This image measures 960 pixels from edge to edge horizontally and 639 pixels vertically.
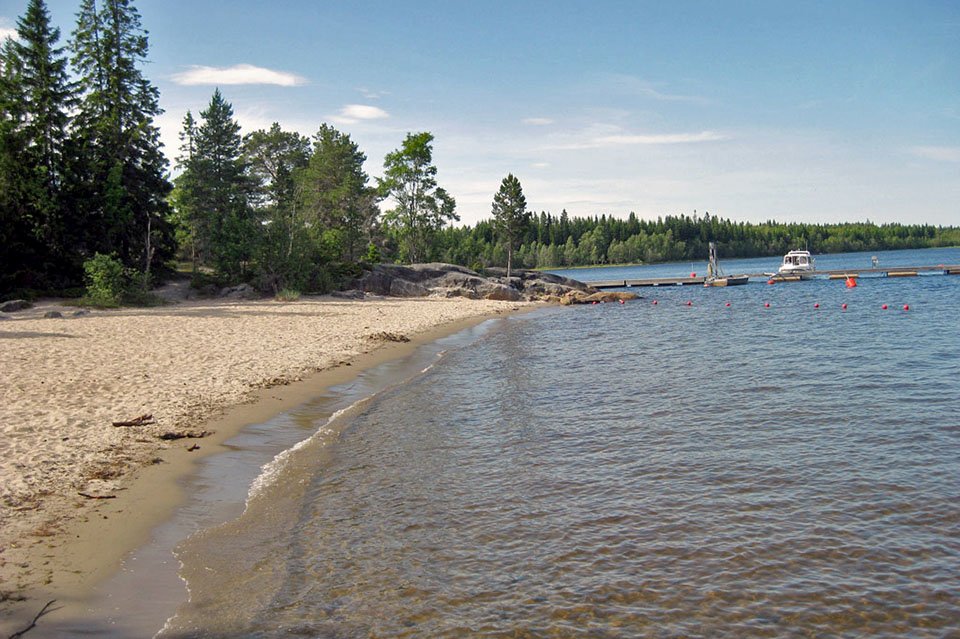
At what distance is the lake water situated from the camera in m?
5.98

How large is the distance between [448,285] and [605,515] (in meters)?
44.7

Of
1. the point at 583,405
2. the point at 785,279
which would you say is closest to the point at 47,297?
the point at 583,405

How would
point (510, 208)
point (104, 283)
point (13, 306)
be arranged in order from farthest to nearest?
point (510, 208) → point (104, 283) → point (13, 306)

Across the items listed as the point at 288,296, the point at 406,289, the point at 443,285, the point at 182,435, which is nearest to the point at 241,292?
the point at 288,296

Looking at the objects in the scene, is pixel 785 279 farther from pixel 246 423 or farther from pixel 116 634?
pixel 116 634

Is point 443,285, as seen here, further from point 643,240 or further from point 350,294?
point 643,240

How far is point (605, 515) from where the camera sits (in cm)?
823

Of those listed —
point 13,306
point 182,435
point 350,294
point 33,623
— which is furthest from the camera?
point 350,294

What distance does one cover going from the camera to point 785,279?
7431 cm

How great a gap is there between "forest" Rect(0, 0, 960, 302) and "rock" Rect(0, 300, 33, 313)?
2.53m

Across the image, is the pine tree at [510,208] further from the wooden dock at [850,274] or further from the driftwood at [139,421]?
the driftwood at [139,421]

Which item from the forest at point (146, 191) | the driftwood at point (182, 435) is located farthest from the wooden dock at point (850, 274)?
the driftwood at point (182, 435)

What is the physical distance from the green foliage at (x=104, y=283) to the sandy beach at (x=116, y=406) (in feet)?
10.7

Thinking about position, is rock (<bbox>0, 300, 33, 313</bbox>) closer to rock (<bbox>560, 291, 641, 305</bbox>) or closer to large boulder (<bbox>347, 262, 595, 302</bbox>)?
large boulder (<bbox>347, 262, 595, 302</bbox>)
